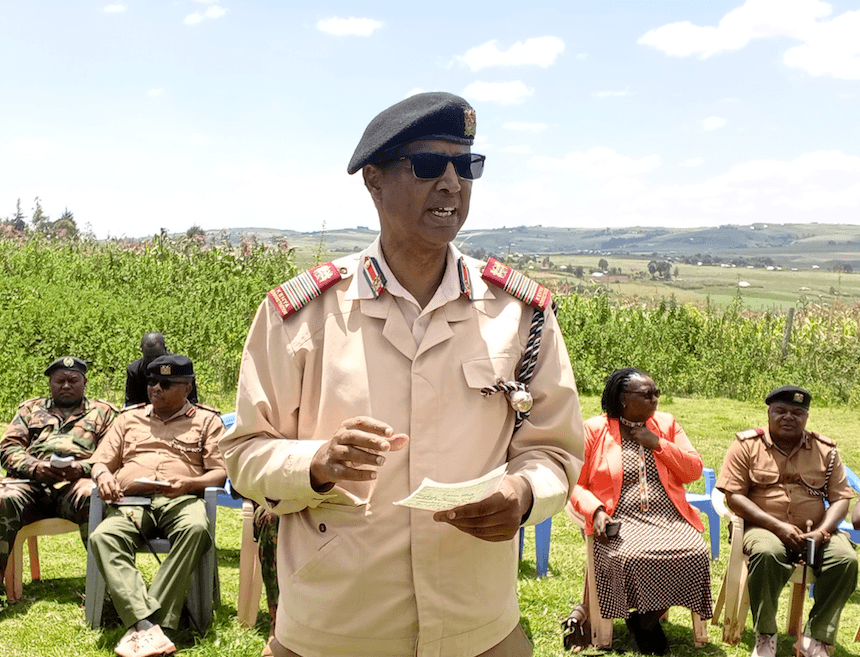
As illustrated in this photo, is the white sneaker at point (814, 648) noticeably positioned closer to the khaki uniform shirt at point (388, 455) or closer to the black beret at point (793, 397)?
the black beret at point (793, 397)

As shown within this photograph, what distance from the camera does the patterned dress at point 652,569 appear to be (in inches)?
185

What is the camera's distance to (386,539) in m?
1.78

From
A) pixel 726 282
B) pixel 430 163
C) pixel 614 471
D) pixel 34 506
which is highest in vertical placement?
pixel 430 163

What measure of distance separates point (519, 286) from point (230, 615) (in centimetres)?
384

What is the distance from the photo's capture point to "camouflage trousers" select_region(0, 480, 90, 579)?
526 cm

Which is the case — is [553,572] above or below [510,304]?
below

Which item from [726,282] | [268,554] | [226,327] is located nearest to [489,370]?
[268,554]

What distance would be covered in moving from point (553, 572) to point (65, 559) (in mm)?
3338

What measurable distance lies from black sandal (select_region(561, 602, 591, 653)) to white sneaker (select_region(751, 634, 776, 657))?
0.87 metres

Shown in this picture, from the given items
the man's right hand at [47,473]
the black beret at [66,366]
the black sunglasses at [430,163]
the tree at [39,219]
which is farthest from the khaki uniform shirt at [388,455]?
the tree at [39,219]

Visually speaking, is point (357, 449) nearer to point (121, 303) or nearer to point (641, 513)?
point (641, 513)

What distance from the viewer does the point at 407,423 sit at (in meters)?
1.79

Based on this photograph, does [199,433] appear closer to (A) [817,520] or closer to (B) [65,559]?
(B) [65,559]

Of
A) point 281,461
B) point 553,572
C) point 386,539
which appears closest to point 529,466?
point 386,539
